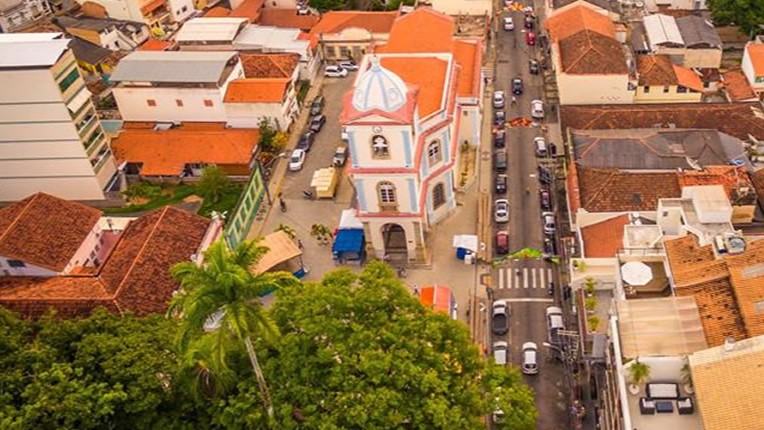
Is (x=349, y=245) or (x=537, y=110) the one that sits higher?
(x=537, y=110)

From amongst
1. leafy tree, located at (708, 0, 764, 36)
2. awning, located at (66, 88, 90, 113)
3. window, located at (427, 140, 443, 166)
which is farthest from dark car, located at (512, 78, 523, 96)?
awning, located at (66, 88, 90, 113)

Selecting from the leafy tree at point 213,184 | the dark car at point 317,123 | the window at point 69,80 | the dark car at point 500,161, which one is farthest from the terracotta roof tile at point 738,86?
the window at point 69,80

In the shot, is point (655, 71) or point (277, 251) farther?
point (655, 71)

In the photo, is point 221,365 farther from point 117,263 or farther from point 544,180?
point 544,180

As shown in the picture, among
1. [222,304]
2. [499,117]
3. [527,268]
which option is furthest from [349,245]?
[222,304]

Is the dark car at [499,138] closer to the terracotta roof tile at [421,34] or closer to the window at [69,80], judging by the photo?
the terracotta roof tile at [421,34]

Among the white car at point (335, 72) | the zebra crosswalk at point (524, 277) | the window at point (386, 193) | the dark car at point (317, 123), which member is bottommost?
the zebra crosswalk at point (524, 277)

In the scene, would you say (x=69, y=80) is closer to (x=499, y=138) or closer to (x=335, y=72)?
(x=335, y=72)
